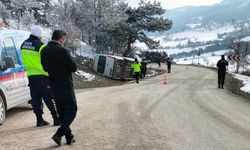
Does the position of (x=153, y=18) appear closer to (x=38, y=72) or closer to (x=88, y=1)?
(x=88, y=1)

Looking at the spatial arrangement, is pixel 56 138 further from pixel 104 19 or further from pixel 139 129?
pixel 104 19

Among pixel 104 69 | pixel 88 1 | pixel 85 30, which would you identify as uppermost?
pixel 88 1

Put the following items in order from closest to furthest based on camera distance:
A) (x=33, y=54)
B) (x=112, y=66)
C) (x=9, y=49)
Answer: (x=33, y=54) < (x=9, y=49) < (x=112, y=66)

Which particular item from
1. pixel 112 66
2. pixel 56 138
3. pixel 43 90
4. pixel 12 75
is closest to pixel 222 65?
pixel 12 75

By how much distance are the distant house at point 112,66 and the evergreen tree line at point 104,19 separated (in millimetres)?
12127

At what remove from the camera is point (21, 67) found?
1204 cm

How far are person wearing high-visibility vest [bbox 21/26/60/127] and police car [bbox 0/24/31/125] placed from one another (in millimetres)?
1007

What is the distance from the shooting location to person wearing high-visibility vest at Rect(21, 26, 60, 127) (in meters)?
9.88

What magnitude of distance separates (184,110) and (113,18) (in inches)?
1678

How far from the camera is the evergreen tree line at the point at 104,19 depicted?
56834 mm

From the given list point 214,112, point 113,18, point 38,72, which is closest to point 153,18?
point 113,18

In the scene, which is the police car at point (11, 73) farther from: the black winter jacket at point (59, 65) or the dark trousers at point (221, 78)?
the dark trousers at point (221, 78)

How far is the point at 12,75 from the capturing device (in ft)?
37.7

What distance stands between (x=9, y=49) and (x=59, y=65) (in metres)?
4.30
